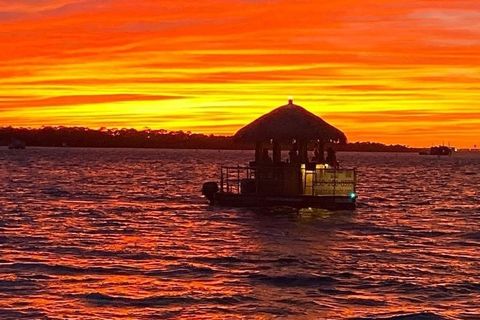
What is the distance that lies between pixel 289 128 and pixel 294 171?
2.09 metres

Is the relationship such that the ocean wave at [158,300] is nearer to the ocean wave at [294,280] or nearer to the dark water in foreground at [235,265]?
the dark water in foreground at [235,265]

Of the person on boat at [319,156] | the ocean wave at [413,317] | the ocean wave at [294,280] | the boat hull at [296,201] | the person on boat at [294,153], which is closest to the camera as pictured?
the ocean wave at [413,317]

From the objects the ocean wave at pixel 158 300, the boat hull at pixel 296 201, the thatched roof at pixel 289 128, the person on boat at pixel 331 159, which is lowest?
the ocean wave at pixel 158 300

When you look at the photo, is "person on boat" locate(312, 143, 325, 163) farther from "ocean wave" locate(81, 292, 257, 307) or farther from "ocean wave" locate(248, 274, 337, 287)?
"ocean wave" locate(81, 292, 257, 307)

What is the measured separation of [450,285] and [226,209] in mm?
25202

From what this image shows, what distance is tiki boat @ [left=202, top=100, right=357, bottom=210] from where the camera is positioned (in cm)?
4288

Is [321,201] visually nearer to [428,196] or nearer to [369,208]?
[369,208]

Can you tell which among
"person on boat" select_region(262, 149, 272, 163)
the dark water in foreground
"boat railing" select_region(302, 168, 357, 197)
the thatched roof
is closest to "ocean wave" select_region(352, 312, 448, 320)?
the dark water in foreground

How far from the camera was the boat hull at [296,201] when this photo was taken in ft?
140

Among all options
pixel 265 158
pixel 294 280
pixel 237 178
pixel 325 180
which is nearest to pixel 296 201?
pixel 325 180

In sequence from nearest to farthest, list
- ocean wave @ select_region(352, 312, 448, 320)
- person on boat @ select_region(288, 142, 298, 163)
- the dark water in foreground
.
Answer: ocean wave @ select_region(352, 312, 448, 320), the dark water in foreground, person on boat @ select_region(288, 142, 298, 163)

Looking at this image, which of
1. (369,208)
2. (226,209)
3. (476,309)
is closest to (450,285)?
(476,309)

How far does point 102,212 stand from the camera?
48.2 metres

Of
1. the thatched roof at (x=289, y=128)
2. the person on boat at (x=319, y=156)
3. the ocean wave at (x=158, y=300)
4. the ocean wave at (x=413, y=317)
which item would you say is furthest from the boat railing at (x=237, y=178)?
the ocean wave at (x=413, y=317)
